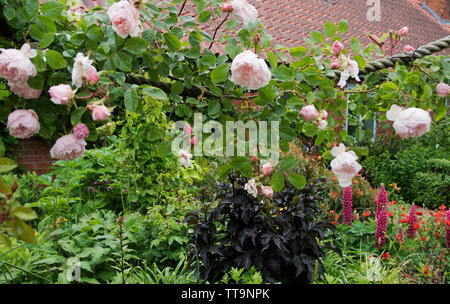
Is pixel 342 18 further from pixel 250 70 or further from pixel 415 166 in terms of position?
pixel 250 70

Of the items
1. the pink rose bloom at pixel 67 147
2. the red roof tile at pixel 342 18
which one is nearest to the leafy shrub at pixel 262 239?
the pink rose bloom at pixel 67 147

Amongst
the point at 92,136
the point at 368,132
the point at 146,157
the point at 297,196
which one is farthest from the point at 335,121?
the point at 146,157

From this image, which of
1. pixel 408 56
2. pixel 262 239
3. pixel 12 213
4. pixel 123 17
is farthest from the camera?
pixel 262 239

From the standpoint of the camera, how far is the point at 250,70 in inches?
37.9

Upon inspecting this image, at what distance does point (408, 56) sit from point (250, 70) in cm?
71

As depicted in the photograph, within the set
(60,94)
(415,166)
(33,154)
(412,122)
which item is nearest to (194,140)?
(60,94)

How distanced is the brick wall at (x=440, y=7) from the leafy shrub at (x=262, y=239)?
13.0 meters

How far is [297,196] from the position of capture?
6.92 feet

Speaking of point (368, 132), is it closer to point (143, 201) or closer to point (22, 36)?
point (22, 36)

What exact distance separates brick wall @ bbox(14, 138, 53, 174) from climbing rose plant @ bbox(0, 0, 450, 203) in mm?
3886

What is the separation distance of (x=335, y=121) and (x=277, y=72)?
409 millimetres

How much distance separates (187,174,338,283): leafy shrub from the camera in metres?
2.06

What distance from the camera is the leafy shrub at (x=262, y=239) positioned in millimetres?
2061

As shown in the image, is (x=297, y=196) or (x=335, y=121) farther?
(x=297, y=196)
